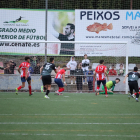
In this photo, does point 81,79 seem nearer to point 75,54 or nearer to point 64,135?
point 75,54

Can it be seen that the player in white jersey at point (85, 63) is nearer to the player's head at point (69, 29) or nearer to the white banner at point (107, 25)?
the white banner at point (107, 25)

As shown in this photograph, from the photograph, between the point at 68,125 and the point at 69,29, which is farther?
the point at 69,29

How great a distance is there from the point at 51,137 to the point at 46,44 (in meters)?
12.4

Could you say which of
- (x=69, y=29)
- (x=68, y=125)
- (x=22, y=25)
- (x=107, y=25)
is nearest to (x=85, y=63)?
(x=69, y=29)

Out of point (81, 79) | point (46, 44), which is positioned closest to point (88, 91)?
point (81, 79)

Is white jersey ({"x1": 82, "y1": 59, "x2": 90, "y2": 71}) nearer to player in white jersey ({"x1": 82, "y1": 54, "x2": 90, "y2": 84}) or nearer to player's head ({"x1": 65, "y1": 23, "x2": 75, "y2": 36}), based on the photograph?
player in white jersey ({"x1": 82, "y1": 54, "x2": 90, "y2": 84})

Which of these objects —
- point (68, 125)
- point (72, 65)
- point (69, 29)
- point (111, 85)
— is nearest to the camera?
point (68, 125)

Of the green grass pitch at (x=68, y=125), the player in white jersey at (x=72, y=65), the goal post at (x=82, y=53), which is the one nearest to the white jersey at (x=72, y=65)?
the player in white jersey at (x=72, y=65)

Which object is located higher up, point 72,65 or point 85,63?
point 85,63

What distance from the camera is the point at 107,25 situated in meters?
20.6

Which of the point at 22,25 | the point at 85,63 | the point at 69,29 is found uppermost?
the point at 22,25

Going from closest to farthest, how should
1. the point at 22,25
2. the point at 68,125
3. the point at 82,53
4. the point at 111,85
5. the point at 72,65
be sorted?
the point at 68,125
the point at 111,85
the point at 72,65
the point at 82,53
the point at 22,25

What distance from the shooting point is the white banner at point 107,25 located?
20.4 metres

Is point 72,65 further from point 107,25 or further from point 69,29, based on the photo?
point 107,25
